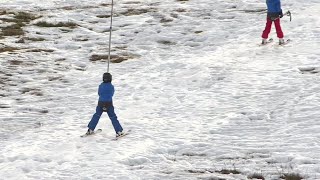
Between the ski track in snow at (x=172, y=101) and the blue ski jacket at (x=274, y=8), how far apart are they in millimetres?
1383

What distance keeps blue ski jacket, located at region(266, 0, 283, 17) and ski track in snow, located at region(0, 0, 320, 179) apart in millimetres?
1383

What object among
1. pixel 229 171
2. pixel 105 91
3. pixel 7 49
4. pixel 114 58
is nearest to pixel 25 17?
pixel 7 49

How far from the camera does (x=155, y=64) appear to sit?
21.6 metres

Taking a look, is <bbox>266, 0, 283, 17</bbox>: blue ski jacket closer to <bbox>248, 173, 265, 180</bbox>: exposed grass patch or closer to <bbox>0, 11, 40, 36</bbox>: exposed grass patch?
<bbox>248, 173, 265, 180</bbox>: exposed grass patch

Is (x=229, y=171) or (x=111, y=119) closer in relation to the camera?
(x=229, y=171)

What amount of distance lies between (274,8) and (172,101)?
671cm

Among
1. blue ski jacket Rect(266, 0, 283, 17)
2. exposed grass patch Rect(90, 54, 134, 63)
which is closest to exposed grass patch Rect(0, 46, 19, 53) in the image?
exposed grass patch Rect(90, 54, 134, 63)

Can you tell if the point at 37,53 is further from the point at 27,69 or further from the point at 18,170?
the point at 18,170

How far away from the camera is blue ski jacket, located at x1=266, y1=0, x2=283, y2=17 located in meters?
20.8

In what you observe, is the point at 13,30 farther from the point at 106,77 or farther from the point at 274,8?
the point at 106,77

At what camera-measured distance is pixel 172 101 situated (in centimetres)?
1688

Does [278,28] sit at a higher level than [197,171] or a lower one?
higher

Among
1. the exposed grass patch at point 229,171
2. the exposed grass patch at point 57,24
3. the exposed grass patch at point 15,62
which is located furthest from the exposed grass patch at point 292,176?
the exposed grass patch at point 57,24

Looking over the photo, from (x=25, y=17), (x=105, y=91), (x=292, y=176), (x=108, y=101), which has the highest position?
(x=105, y=91)
